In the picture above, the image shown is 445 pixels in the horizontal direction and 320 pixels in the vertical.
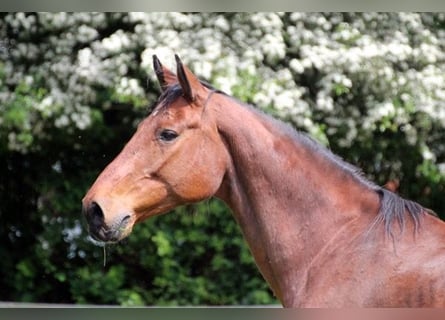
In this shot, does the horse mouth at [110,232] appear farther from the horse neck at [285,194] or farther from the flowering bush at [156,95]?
the flowering bush at [156,95]

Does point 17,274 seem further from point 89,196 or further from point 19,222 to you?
point 89,196

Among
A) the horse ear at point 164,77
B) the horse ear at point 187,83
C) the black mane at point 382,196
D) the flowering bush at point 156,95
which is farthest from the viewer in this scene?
the flowering bush at point 156,95

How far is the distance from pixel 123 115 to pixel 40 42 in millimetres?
751

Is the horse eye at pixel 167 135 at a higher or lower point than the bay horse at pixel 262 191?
higher

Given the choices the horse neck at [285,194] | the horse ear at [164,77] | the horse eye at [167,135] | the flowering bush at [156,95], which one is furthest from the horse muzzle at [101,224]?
the flowering bush at [156,95]

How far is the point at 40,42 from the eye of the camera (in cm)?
567

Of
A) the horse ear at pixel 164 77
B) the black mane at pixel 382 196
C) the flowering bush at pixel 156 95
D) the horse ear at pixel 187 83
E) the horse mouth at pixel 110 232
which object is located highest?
the horse ear at pixel 187 83

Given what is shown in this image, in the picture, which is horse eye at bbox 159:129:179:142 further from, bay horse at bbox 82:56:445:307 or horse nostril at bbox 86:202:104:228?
horse nostril at bbox 86:202:104:228

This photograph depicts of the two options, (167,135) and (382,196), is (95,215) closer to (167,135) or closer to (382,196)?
(167,135)

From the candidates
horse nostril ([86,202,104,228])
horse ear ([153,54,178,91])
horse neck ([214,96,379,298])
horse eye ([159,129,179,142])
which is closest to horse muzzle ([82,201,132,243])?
horse nostril ([86,202,104,228])

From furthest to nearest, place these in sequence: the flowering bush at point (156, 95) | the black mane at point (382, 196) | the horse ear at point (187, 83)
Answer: the flowering bush at point (156, 95), the horse ear at point (187, 83), the black mane at point (382, 196)

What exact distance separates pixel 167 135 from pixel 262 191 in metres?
0.34

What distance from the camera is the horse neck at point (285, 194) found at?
2520 mm

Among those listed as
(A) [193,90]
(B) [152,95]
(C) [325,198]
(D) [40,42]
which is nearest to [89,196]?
(A) [193,90]
